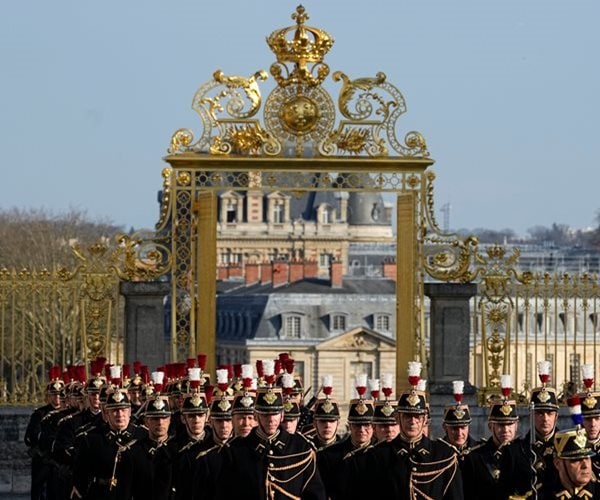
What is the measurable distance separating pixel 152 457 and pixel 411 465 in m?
2.90

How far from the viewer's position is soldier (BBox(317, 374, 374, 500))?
20.5 m

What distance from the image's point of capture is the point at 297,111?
98.6 feet

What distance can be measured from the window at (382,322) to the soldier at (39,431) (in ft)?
213

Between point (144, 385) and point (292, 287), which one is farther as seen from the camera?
point (292, 287)

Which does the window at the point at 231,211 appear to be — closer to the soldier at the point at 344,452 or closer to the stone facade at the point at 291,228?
the stone facade at the point at 291,228

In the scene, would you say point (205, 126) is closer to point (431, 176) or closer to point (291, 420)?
point (431, 176)

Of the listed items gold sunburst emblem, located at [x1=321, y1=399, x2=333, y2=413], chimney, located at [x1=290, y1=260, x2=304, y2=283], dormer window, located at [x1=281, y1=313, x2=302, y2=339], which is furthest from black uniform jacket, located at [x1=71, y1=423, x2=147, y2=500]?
chimney, located at [x1=290, y1=260, x2=304, y2=283]

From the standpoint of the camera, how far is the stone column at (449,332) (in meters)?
30.3

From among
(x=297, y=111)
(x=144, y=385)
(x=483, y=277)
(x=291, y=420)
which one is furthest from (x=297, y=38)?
(x=291, y=420)

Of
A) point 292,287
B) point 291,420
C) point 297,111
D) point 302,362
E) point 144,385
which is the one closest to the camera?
point 291,420

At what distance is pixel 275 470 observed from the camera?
19297 millimetres

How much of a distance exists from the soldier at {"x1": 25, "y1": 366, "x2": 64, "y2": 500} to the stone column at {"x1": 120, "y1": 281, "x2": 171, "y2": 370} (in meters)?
1.65

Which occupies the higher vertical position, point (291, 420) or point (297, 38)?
point (297, 38)

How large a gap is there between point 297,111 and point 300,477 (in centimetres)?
1126
